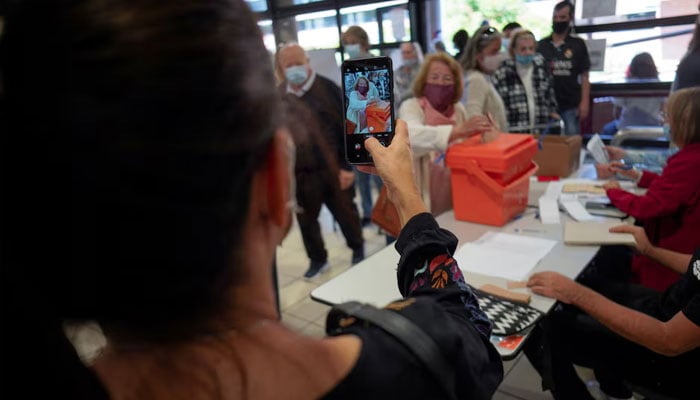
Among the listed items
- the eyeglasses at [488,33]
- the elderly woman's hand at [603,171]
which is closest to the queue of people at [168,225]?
the elderly woman's hand at [603,171]

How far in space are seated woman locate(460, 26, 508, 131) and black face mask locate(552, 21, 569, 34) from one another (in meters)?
0.89

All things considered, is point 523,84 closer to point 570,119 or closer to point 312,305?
point 570,119

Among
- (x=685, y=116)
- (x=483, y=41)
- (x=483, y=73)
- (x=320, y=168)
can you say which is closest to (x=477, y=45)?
(x=483, y=41)

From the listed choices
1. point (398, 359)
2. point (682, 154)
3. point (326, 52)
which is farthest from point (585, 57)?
point (398, 359)

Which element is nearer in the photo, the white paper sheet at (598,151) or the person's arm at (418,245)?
the person's arm at (418,245)

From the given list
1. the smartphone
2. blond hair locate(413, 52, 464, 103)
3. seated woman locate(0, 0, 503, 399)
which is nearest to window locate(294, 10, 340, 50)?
blond hair locate(413, 52, 464, 103)

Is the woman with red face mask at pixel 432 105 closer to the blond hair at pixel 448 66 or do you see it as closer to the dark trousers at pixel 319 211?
the blond hair at pixel 448 66

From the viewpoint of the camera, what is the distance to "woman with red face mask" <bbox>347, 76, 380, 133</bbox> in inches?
41.7

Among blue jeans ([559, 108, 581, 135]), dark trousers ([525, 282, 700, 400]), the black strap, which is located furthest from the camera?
blue jeans ([559, 108, 581, 135])

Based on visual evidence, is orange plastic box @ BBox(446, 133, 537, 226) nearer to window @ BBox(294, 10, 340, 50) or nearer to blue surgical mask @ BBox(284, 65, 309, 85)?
blue surgical mask @ BBox(284, 65, 309, 85)

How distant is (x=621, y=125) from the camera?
4465mm

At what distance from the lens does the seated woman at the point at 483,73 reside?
305 centimetres

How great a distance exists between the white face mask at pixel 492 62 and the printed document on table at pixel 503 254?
5.80 feet

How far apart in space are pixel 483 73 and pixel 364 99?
8.29 feet
